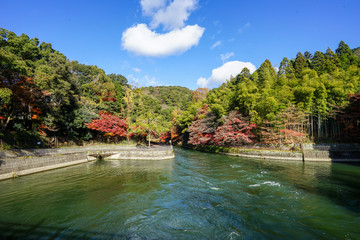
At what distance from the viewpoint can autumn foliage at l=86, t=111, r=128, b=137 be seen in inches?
1070

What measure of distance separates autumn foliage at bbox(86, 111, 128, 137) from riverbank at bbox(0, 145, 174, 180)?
5.93m

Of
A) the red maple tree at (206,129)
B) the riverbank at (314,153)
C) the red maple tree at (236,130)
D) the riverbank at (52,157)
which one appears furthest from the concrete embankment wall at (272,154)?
the riverbank at (52,157)

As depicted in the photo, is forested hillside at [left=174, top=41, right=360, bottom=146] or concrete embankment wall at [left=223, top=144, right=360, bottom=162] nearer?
concrete embankment wall at [left=223, top=144, right=360, bottom=162]

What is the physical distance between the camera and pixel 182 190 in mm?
9594

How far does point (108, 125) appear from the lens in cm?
2839

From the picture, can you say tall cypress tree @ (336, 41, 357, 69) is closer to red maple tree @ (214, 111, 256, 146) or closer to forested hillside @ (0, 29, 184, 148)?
red maple tree @ (214, 111, 256, 146)

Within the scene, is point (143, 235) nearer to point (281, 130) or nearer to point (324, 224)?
point (324, 224)

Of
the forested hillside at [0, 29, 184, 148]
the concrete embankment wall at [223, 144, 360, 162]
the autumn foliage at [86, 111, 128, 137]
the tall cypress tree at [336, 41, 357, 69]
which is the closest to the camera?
the forested hillside at [0, 29, 184, 148]

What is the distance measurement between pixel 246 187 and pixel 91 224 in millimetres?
8368

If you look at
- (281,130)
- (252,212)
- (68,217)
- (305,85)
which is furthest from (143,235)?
(305,85)

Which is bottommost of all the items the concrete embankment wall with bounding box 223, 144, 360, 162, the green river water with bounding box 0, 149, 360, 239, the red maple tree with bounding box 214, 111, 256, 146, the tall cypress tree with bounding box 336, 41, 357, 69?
the green river water with bounding box 0, 149, 360, 239

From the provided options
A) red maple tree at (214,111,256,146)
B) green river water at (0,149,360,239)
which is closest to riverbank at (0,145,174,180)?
green river water at (0,149,360,239)

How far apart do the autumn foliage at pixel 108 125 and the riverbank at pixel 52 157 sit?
19.5 feet

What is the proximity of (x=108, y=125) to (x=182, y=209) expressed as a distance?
985 inches
